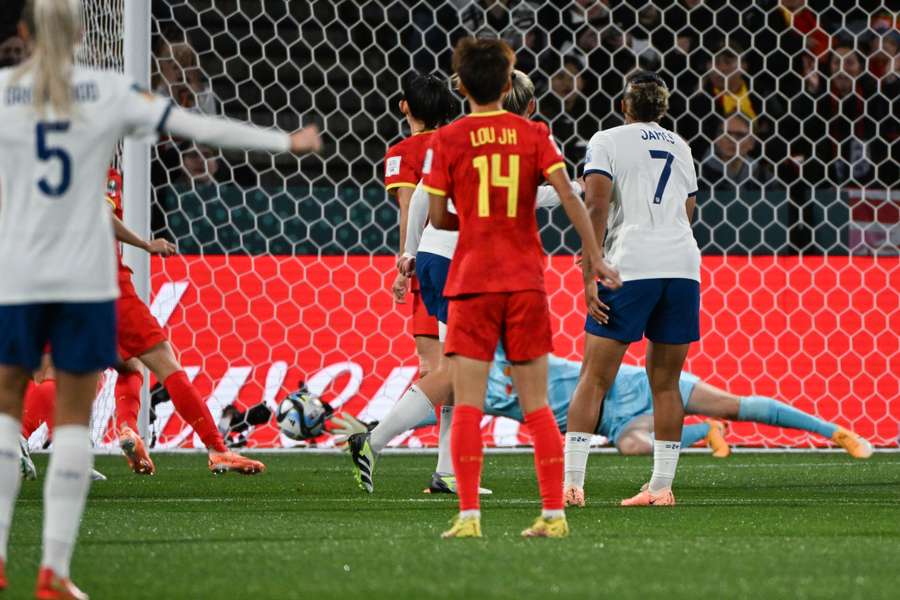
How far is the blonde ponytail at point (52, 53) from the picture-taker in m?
3.11

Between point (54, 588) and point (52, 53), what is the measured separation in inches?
42.2

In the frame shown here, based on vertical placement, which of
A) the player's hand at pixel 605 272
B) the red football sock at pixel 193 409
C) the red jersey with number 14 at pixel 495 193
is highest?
the red jersey with number 14 at pixel 495 193

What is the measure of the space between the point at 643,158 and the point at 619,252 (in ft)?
1.10

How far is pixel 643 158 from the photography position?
17.5 feet

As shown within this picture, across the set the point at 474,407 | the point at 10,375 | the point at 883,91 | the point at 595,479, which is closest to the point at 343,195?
the point at 595,479

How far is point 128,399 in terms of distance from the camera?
6.73 m

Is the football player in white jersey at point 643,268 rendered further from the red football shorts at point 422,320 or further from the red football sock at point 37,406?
the red football sock at point 37,406

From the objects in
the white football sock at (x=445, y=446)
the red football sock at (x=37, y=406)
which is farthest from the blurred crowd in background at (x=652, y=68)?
the white football sock at (x=445, y=446)

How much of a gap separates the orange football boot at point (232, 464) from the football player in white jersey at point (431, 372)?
44cm

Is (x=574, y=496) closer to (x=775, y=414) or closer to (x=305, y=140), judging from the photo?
(x=775, y=414)

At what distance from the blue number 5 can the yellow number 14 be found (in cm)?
128

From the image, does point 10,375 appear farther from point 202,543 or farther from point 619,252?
point 619,252

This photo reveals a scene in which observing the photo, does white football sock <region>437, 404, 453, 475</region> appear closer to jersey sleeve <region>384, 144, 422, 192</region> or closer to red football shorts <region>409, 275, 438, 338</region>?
A: red football shorts <region>409, 275, 438, 338</region>

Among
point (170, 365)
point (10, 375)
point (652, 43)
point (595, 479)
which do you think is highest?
point (652, 43)
